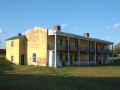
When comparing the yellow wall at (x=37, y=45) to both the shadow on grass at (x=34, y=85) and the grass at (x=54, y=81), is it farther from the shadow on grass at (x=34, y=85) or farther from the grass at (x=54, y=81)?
the shadow on grass at (x=34, y=85)

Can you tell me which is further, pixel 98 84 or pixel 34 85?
pixel 98 84

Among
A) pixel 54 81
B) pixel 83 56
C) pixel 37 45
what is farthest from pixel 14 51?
pixel 54 81

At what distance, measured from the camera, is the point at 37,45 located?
34.2 meters

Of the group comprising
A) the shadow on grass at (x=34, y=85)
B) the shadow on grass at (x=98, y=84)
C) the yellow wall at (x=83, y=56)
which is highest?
the yellow wall at (x=83, y=56)

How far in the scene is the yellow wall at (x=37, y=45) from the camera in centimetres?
3294

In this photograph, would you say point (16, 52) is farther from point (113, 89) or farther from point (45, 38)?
point (113, 89)

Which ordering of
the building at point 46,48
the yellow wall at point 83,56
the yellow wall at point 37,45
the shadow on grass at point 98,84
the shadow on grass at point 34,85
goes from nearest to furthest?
the shadow on grass at point 34,85, the shadow on grass at point 98,84, the building at point 46,48, the yellow wall at point 37,45, the yellow wall at point 83,56

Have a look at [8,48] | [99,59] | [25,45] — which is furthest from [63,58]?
[99,59]

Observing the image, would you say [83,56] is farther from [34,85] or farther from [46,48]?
[34,85]

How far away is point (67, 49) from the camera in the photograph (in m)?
34.8

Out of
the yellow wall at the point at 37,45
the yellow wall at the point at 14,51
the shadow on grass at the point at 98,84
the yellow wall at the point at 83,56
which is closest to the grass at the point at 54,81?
the shadow on grass at the point at 98,84

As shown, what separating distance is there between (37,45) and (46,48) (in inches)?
95.0

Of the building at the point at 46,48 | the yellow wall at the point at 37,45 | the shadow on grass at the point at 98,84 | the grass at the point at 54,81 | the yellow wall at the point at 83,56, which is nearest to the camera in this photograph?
the grass at the point at 54,81

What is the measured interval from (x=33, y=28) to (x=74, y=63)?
10678 millimetres
